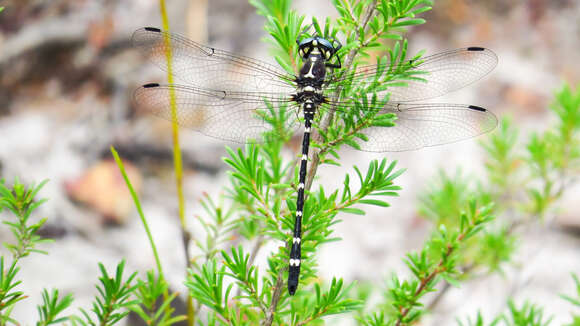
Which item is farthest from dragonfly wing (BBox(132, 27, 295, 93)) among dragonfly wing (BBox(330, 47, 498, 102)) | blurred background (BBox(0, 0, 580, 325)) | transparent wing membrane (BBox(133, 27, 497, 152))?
blurred background (BBox(0, 0, 580, 325))

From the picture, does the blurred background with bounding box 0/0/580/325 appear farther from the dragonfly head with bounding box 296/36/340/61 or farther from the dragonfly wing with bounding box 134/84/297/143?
the dragonfly head with bounding box 296/36/340/61

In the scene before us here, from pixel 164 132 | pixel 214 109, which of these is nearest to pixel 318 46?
pixel 214 109

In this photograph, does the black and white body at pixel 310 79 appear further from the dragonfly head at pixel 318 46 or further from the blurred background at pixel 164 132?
the blurred background at pixel 164 132

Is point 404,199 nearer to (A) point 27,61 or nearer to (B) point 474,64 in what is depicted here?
(B) point 474,64

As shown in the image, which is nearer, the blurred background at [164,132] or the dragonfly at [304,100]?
the dragonfly at [304,100]

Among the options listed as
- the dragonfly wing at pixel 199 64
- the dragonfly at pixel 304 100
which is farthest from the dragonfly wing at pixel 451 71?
the dragonfly wing at pixel 199 64

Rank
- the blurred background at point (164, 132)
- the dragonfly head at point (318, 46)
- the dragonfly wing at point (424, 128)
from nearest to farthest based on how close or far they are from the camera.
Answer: the dragonfly head at point (318, 46), the dragonfly wing at point (424, 128), the blurred background at point (164, 132)

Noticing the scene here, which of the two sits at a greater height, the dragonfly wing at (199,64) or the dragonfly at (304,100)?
the dragonfly wing at (199,64)
